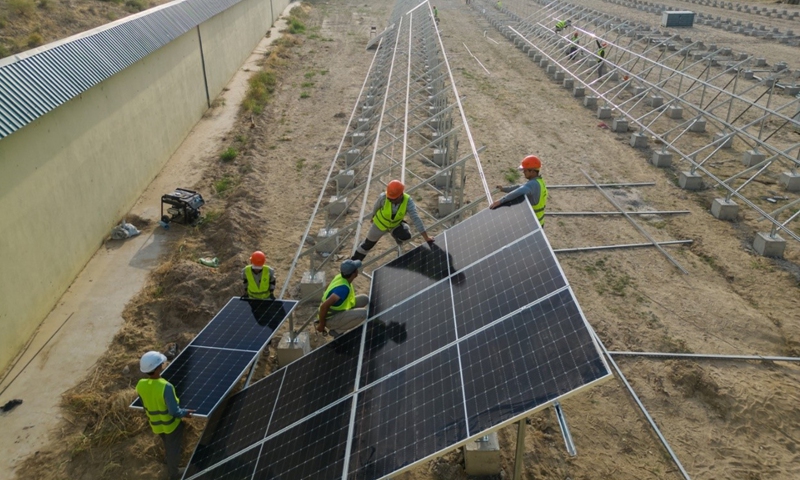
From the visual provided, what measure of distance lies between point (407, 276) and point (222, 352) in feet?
9.58

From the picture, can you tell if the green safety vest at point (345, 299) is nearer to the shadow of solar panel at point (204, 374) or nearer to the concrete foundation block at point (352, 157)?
the shadow of solar panel at point (204, 374)

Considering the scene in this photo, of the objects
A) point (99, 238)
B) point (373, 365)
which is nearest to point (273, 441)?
point (373, 365)

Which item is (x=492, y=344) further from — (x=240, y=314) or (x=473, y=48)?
(x=473, y=48)

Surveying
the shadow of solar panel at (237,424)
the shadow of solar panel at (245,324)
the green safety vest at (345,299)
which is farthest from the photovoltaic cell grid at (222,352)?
the green safety vest at (345,299)

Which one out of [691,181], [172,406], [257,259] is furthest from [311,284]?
[691,181]

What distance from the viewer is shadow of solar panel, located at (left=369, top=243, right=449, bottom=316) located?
7.96 m

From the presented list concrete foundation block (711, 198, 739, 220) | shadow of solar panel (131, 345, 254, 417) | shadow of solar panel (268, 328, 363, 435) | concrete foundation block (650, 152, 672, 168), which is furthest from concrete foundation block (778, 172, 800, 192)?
shadow of solar panel (131, 345, 254, 417)

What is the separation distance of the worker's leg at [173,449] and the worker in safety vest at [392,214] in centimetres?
409

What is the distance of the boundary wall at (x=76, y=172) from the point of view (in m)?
10.5

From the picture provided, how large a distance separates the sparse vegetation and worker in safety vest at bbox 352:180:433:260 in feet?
33.5

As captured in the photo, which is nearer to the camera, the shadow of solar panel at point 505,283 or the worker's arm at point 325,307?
the shadow of solar panel at point 505,283

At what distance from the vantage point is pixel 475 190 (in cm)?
1712

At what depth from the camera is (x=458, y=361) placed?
243 inches

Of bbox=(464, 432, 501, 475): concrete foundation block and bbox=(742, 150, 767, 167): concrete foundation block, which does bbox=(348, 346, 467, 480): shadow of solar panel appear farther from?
bbox=(742, 150, 767, 167): concrete foundation block
